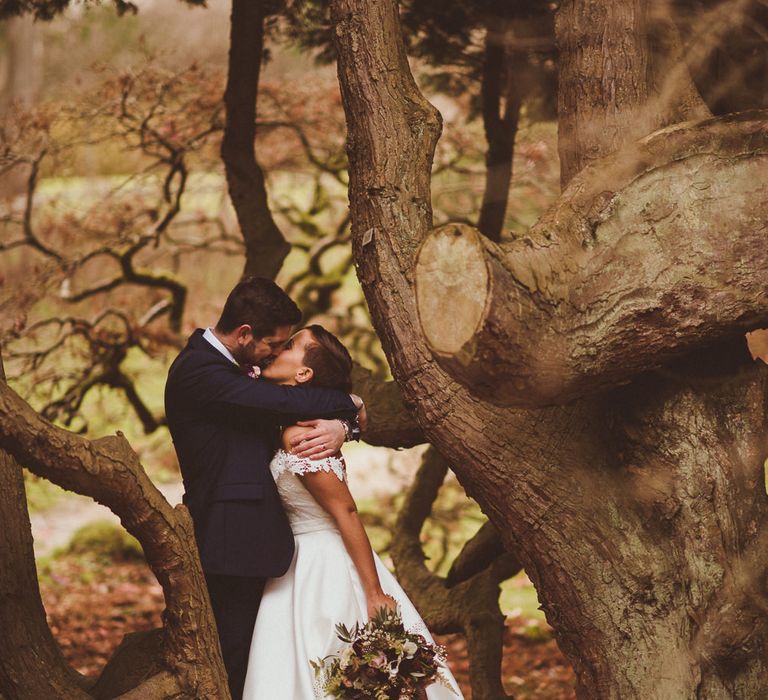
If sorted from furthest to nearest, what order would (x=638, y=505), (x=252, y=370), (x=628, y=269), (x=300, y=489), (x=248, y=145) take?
(x=248, y=145) < (x=252, y=370) < (x=300, y=489) < (x=638, y=505) < (x=628, y=269)

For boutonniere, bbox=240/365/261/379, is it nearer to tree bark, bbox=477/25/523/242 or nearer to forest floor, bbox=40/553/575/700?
tree bark, bbox=477/25/523/242

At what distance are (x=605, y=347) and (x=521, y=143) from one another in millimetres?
5107

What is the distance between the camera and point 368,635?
3184mm

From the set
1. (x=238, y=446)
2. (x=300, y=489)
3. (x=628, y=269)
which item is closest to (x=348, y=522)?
(x=300, y=489)

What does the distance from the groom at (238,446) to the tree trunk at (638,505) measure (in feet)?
1.29

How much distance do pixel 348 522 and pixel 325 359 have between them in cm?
57

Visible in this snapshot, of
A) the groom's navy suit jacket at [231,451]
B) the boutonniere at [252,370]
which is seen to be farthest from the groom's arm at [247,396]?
the boutonniere at [252,370]

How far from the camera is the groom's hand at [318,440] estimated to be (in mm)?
3332

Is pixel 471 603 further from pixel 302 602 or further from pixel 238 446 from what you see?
pixel 238 446

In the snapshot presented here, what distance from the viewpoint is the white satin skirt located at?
329 centimetres

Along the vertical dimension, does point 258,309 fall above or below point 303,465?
above

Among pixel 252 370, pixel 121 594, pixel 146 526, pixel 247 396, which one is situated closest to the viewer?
pixel 146 526

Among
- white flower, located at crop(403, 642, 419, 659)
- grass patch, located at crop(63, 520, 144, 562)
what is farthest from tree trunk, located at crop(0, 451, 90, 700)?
grass patch, located at crop(63, 520, 144, 562)

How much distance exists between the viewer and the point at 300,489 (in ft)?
11.3
